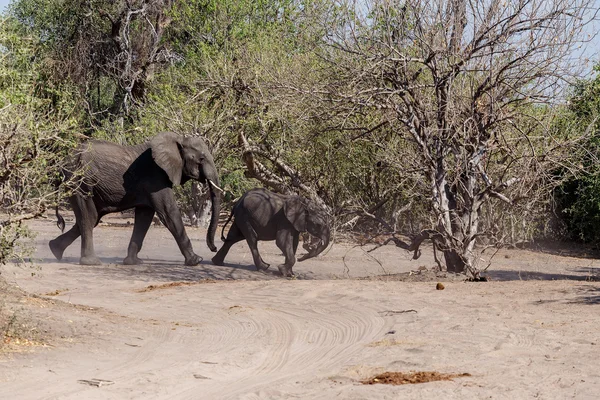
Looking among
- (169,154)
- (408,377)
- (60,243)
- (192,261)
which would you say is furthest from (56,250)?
(408,377)

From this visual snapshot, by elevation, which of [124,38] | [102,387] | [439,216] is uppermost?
[124,38]

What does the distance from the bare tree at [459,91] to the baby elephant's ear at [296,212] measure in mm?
2803

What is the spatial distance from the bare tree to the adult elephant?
3637mm

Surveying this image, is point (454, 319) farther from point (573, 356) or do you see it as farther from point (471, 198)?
point (471, 198)

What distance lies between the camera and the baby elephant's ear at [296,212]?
1705 centimetres

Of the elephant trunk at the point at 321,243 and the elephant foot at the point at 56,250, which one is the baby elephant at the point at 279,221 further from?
the elephant foot at the point at 56,250

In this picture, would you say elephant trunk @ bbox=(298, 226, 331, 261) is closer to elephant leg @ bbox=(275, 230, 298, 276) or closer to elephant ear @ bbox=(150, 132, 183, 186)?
elephant leg @ bbox=(275, 230, 298, 276)

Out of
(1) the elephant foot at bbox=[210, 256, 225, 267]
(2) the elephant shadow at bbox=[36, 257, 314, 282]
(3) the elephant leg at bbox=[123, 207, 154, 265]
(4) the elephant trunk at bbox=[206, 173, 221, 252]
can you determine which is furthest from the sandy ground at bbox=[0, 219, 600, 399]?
(1) the elephant foot at bbox=[210, 256, 225, 267]

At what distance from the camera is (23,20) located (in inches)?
1415

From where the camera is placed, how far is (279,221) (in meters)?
17.3

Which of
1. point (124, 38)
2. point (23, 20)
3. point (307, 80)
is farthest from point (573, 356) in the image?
point (23, 20)

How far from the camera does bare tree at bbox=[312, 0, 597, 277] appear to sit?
1330cm

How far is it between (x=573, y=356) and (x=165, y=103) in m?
17.2

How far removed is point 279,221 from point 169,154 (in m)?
2.37
